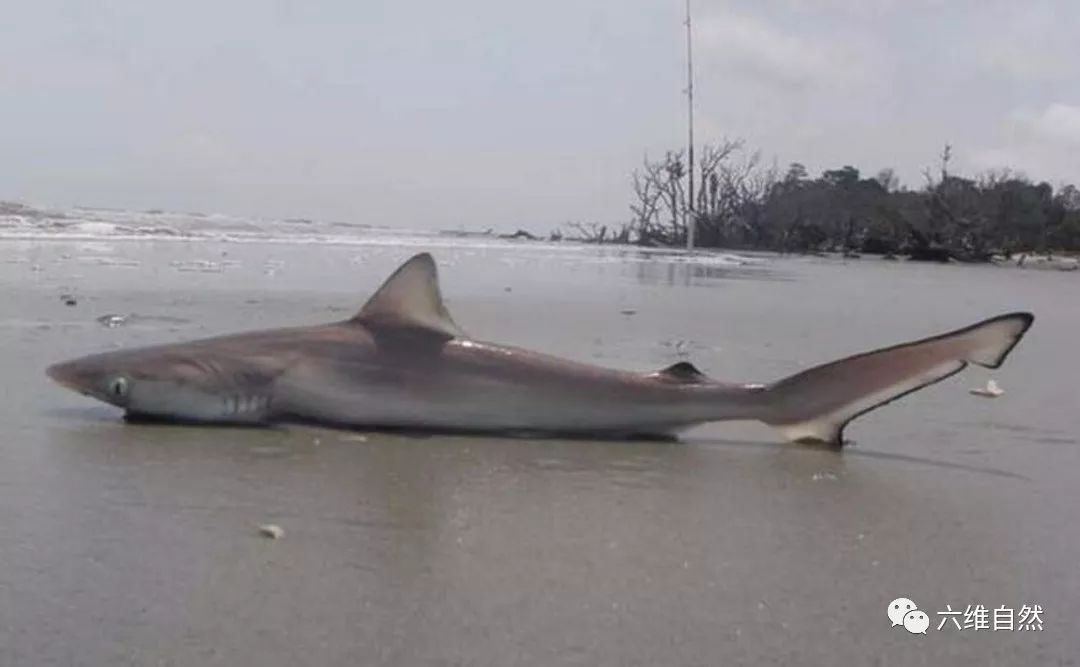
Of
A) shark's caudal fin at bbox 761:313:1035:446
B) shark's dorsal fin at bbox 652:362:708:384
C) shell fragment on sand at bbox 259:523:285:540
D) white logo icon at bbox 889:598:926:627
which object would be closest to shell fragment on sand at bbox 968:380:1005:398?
shark's caudal fin at bbox 761:313:1035:446

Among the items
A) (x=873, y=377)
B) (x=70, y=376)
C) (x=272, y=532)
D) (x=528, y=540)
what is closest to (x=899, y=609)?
(x=528, y=540)

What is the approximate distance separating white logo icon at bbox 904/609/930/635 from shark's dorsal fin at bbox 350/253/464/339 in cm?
200

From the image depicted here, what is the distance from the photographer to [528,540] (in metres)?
2.65

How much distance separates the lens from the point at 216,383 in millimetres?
3865

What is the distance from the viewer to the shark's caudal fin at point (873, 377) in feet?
11.3

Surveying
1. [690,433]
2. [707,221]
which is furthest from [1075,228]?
[690,433]

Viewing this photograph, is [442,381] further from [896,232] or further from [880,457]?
[896,232]

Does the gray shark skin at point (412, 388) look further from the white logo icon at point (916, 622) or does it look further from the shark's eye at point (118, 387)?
the white logo icon at point (916, 622)

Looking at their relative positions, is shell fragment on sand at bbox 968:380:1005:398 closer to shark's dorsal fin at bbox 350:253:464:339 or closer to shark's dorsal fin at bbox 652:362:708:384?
shark's dorsal fin at bbox 652:362:708:384

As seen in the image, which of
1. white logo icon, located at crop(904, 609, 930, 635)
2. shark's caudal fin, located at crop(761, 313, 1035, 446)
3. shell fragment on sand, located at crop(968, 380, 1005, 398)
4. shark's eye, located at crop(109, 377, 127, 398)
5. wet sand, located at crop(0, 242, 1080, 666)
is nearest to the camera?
wet sand, located at crop(0, 242, 1080, 666)

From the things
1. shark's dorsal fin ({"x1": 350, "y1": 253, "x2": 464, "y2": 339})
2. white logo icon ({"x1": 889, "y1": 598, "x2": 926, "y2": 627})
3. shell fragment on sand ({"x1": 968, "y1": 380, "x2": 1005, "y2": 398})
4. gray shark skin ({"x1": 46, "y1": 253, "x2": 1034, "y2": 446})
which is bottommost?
shell fragment on sand ({"x1": 968, "y1": 380, "x2": 1005, "y2": 398})

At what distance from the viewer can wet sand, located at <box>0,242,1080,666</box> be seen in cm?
201

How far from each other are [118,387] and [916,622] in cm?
249

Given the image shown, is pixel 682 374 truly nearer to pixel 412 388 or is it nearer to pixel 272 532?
pixel 412 388
